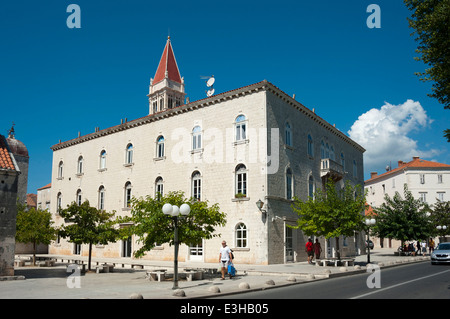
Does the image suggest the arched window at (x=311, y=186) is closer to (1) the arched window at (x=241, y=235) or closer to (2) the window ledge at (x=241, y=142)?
(2) the window ledge at (x=241, y=142)

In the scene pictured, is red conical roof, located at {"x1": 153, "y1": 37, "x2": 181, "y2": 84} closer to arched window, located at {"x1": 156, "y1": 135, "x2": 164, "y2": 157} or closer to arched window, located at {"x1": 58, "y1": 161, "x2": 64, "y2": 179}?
arched window, located at {"x1": 58, "y1": 161, "x2": 64, "y2": 179}

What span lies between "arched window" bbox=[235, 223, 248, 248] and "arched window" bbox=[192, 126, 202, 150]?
22.1ft

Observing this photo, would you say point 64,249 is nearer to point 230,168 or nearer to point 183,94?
point 230,168

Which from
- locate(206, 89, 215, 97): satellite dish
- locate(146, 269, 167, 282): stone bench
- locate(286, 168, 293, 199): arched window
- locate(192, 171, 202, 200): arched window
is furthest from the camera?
locate(206, 89, 215, 97): satellite dish

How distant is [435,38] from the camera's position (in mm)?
14125

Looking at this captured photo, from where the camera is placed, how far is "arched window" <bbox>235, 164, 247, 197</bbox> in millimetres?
26609

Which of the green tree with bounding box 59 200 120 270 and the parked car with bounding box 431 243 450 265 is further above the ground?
the green tree with bounding box 59 200 120 270

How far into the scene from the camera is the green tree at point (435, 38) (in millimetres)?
13547

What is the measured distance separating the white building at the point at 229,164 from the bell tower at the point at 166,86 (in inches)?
897

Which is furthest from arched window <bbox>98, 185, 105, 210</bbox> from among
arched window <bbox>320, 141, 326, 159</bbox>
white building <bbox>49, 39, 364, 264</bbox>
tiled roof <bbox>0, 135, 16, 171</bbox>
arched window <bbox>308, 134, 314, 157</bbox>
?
arched window <bbox>320, 141, 326, 159</bbox>

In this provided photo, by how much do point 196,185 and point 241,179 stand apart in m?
4.08

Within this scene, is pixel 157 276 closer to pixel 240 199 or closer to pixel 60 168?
pixel 240 199

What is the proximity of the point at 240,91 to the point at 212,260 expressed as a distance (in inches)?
452

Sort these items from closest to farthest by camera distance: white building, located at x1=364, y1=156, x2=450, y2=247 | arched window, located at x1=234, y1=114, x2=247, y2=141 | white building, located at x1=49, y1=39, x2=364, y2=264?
white building, located at x1=49, y1=39, x2=364, y2=264
arched window, located at x1=234, y1=114, x2=247, y2=141
white building, located at x1=364, y1=156, x2=450, y2=247
